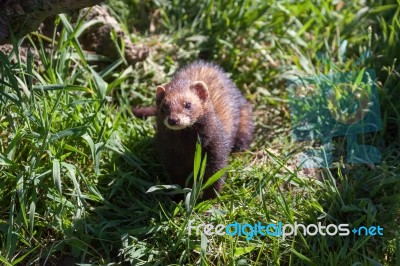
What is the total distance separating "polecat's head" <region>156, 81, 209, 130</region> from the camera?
13.3 feet

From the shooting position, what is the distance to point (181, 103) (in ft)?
13.6

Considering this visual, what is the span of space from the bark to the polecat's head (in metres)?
0.80

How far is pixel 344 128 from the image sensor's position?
4707mm

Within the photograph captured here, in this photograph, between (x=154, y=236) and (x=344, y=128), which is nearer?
(x=154, y=236)

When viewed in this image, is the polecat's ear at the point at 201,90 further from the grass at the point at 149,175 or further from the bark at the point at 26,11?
the bark at the point at 26,11

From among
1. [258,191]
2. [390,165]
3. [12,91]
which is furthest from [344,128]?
[12,91]

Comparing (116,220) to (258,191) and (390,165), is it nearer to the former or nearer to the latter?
(258,191)

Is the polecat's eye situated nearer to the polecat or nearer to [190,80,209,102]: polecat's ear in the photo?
the polecat

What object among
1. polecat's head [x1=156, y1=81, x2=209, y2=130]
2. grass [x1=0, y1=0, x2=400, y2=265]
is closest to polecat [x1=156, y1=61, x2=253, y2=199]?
polecat's head [x1=156, y1=81, x2=209, y2=130]

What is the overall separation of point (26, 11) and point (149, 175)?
1.43 m

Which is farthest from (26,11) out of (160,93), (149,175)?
(149,175)

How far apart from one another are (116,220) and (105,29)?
173cm

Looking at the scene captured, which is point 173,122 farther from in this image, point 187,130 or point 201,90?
point 201,90

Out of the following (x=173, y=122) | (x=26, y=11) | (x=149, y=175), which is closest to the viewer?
(x=26, y=11)
